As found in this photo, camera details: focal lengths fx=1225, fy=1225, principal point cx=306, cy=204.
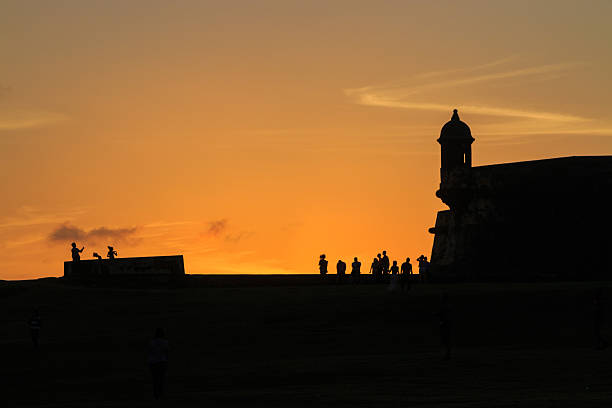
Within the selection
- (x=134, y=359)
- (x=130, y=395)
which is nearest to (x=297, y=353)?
(x=134, y=359)

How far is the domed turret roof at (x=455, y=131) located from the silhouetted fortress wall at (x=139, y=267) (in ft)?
37.3

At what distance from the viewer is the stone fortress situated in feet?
143

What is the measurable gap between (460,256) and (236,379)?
22636 mm

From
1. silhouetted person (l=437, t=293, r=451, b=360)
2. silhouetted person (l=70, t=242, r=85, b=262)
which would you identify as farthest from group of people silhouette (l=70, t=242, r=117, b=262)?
silhouetted person (l=437, t=293, r=451, b=360)

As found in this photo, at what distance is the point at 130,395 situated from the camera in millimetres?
22719

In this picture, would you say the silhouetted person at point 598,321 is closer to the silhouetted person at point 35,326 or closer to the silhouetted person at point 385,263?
the silhouetted person at point 35,326

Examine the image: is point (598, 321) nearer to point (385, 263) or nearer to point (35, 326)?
point (35, 326)

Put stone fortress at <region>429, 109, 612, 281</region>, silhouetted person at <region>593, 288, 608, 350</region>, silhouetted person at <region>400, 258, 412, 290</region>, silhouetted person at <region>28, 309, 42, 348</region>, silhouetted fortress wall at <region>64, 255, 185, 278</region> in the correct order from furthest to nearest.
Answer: silhouetted fortress wall at <region>64, 255, 185, 278</region>, stone fortress at <region>429, 109, 612, 281</region>, silhouetted person at <region>400, 258, 412, 290</region>, silhouetted person at <region>28, 309, 42, 348</region>, silhouetted person at <region>593, 288, 608, 350</region>

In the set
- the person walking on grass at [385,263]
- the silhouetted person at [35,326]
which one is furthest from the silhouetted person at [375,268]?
the silhouetted person at [35,326]

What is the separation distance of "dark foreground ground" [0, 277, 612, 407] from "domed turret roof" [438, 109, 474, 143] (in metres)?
7.61

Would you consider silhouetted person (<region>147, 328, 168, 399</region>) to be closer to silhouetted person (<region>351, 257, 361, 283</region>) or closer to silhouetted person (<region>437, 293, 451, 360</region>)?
silhouetted person (<region>437, 293, 451, 360</region>)

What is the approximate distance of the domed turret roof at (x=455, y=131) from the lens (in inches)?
1817

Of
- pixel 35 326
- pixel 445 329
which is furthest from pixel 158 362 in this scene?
pixel 35 326

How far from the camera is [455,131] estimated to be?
46.2 m
